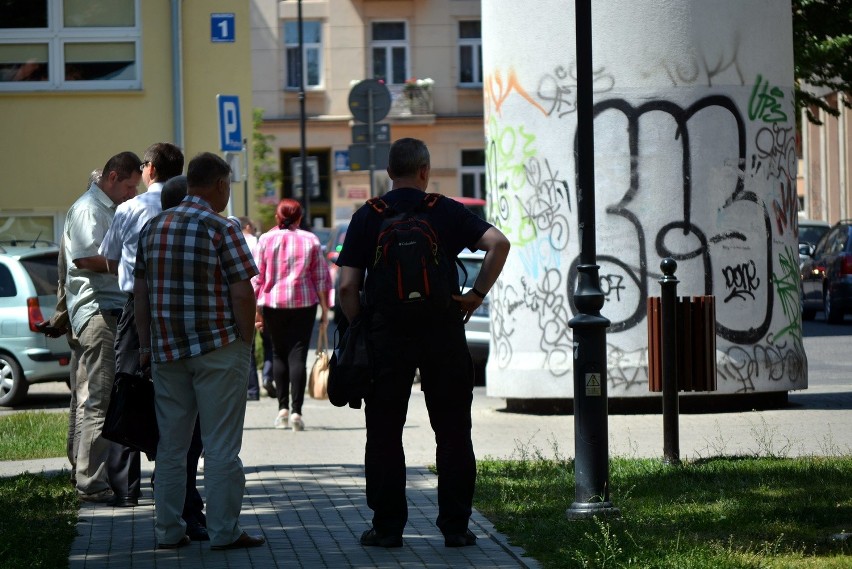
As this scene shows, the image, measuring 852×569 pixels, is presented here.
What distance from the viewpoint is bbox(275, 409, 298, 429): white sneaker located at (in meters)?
12.8

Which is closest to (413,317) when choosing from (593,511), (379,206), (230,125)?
(379,206)

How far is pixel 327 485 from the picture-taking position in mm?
9258

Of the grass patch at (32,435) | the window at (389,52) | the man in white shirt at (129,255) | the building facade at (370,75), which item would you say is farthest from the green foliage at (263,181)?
the man in white shirt at (129,255)

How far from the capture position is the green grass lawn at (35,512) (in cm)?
690

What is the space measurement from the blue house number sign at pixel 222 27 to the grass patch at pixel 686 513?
1118cm

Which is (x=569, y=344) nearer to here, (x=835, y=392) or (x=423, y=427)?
(x=423, y=427)

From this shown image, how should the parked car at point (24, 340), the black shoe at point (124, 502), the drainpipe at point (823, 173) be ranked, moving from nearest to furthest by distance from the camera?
the black shoe at point (124, 502) < the parked car at point (24, 340) < the drainpipe at point (823, 173)

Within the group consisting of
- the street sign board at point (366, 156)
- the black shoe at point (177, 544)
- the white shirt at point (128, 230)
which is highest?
the street sign board at point (366, 156)

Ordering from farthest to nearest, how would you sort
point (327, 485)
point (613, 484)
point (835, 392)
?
point (835, 392) < point (327, 485) < point (613, 484)

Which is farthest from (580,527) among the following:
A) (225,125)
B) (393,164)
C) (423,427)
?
(225,125)

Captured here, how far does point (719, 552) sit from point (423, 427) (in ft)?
21.0

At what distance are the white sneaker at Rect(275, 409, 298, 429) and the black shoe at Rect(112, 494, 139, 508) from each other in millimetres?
4140

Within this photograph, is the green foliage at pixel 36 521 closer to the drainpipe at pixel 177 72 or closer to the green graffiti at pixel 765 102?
the green graffiti at pixel 765 102

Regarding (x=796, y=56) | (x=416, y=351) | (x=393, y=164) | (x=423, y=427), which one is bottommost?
(x=423, y=427)
